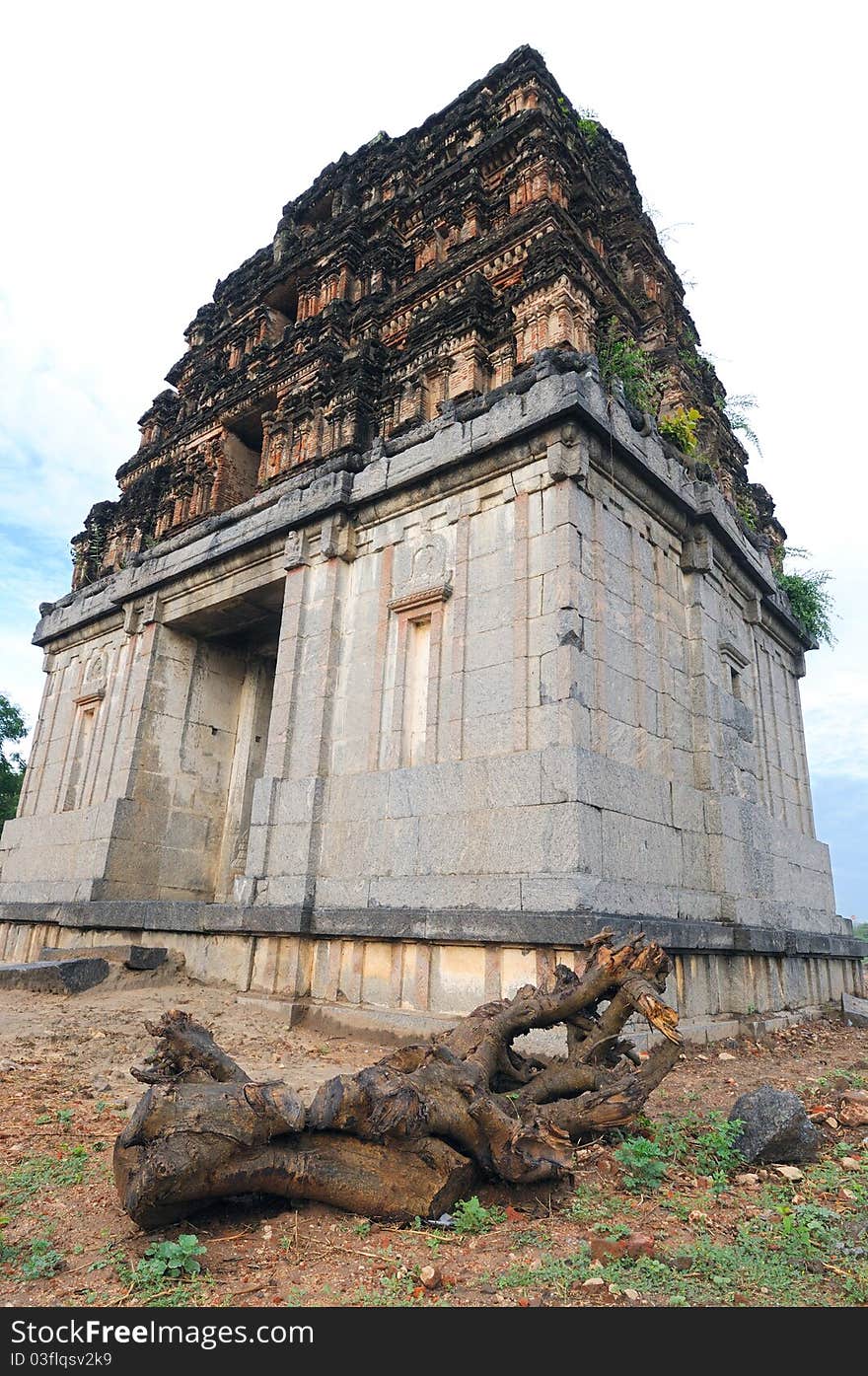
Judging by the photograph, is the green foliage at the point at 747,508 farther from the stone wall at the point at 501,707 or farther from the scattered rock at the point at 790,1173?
the scattered rock at the point at 790,1173

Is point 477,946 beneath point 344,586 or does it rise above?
beneath

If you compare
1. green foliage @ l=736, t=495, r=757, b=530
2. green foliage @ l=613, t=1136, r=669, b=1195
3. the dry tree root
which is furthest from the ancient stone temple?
the dry tree root

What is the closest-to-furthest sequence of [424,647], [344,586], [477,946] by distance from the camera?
[477,946], [424,647], [344,586]

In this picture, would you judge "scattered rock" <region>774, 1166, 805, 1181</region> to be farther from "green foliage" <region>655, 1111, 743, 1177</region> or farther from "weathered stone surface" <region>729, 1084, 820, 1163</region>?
"green foliage" <region>655, 1111, 743, 1177</region>

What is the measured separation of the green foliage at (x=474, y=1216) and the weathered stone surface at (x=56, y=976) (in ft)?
25.1

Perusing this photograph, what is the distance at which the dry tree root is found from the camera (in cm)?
351

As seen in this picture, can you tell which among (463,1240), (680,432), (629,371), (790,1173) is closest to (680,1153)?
(790,1173)

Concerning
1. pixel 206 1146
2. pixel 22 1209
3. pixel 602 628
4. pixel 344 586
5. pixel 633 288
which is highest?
pixel 633 288

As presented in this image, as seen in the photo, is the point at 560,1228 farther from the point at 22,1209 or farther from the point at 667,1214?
the point at 22,1209

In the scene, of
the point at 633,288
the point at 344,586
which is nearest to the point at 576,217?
the point at 633,288

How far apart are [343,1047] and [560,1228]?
4.52 m

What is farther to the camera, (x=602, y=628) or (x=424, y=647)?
(x=424, y=647)

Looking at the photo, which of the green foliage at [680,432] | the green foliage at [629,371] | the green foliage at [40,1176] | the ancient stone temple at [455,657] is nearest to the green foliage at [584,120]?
the ancient stone temple at [455,657]

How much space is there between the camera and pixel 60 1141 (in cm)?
493
